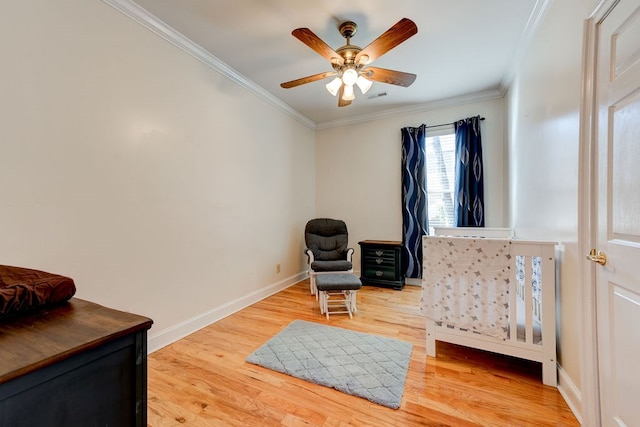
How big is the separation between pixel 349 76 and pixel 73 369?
7.80 ft

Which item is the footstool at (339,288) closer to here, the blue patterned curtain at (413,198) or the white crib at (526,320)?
the white crib at (526,320)

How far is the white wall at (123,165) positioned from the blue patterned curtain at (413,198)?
223cm

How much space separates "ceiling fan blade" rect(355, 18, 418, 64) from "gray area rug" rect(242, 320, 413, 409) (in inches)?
91.2

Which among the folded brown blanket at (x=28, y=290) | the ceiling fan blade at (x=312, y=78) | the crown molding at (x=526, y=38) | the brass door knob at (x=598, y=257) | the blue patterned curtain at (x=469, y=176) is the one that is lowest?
the folded brown blanket at (x=28, y=290)

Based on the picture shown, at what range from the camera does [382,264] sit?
3.89 meters

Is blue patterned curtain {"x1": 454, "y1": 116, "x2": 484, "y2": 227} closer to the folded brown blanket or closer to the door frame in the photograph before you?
the door frame

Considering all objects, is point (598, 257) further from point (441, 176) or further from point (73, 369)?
point (441, 176)

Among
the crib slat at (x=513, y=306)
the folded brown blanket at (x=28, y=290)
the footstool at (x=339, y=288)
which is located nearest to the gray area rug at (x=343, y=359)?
the footstool at (x=339, y=288)

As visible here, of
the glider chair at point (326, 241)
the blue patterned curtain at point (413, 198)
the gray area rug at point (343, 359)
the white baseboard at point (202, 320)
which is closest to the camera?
the gray area rug at point (343, 359)

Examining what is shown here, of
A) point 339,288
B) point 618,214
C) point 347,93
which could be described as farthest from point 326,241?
point 618,214

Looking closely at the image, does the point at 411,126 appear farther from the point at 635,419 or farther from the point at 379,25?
the point at 635,419

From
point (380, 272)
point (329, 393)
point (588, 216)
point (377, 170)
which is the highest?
point (377, 170)

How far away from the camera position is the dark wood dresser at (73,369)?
0.66 meters

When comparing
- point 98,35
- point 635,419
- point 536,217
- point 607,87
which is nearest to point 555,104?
point 607,87
